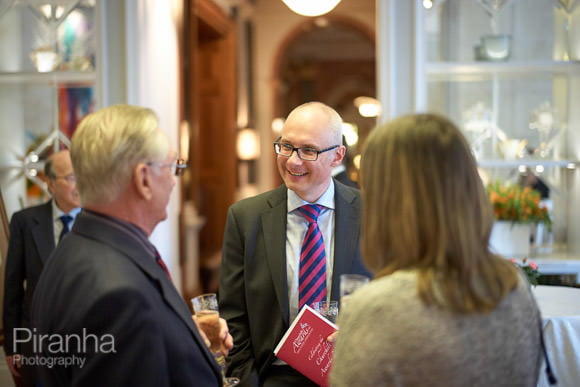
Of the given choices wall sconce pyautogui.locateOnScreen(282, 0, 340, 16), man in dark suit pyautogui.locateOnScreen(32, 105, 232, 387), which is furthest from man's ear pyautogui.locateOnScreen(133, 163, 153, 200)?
wall sconce pyautogui.locateOnScreen(282, 0, 340, 16)

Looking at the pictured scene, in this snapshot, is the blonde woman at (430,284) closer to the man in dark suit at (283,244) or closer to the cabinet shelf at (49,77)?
the man in dark suit at (283,244)

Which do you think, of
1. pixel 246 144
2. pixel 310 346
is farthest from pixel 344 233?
pixel 246 144

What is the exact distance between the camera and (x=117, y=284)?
133 centimetres

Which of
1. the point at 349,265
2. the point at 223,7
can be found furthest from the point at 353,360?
the point at 223,7

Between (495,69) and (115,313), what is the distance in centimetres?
354

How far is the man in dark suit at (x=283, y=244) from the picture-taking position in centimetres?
225

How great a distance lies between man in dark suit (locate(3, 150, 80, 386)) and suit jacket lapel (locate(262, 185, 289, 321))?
129 centimetres

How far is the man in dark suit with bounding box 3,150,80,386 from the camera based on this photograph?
3.01m

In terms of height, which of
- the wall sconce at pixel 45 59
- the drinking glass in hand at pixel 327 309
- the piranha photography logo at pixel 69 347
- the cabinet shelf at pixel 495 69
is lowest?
the drinking glass in hand at pixel 327 309

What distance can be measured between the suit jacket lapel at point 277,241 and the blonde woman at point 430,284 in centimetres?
101

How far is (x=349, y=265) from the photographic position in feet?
7.45

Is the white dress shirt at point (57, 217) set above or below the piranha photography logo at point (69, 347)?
above

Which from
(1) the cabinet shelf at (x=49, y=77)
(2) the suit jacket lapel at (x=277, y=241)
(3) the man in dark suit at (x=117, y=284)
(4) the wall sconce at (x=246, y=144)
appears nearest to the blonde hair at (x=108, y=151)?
(3) the man in dark suit at (x=117, y=284)

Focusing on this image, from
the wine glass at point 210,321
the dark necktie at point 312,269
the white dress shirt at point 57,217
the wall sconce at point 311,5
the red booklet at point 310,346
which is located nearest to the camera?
the wine glass at point 210,321
